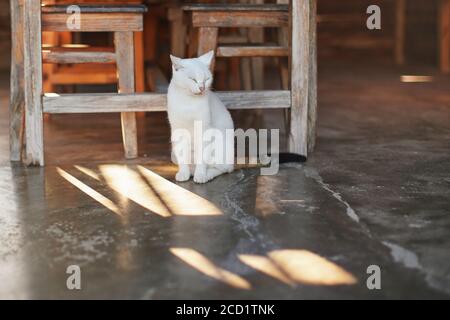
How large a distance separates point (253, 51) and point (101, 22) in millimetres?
907

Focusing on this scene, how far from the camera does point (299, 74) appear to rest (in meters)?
4.42

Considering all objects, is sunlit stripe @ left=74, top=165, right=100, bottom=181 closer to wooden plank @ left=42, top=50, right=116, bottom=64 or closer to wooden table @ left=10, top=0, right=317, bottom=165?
wooden table @ left=10, top=0, right=317, bottom=165

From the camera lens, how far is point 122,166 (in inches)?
168

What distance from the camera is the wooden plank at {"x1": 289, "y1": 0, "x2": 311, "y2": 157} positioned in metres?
4.36

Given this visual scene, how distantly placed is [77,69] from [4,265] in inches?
140

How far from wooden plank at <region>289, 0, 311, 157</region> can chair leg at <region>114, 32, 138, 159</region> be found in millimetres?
908

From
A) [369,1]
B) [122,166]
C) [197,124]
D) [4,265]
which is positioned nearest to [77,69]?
[122,166]

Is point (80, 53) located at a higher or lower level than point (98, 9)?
lower

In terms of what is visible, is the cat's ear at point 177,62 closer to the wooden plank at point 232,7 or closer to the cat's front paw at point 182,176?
the cat's front paw at point 182,176

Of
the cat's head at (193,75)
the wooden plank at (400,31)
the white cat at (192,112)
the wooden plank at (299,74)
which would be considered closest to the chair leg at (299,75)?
the wooden plank at (299,74)

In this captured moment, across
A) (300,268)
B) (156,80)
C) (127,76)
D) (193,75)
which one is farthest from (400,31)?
(300,268)

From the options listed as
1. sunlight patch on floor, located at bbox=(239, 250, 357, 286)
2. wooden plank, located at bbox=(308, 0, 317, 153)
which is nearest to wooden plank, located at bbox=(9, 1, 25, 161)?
wooden plank, located at bbox=(308, 0, 317, 153)

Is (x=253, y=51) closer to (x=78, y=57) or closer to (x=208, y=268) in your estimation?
(x=78, y=57)
